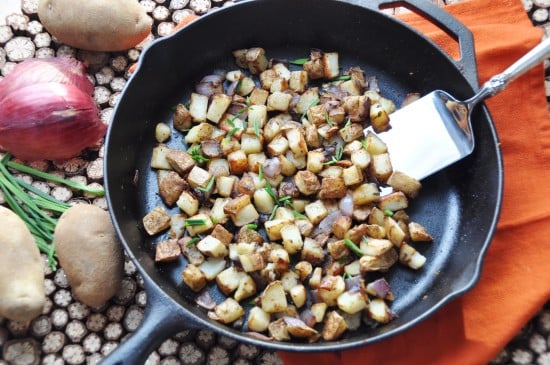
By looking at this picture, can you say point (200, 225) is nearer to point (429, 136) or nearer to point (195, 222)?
point (195, 222)

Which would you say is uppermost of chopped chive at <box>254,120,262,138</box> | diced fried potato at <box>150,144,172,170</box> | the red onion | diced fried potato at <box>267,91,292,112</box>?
the red onion

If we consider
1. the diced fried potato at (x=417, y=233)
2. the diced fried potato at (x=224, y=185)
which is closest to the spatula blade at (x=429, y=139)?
the diced fried potato at (x=417, y=233)

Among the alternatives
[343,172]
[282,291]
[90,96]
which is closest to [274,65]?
[343,172]

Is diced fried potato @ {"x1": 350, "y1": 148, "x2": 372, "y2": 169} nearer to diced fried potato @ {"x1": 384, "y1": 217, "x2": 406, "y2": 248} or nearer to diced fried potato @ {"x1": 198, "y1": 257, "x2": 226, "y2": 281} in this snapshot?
diced fried potato @ {"x1": 384, "y1": 217, "x2": 406, "y2": 248}

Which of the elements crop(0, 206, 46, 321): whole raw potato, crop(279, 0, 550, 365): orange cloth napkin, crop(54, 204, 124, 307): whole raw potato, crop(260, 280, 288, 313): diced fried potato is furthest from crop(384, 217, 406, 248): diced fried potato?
crop(0, 206, 46, 321): whole raw potato

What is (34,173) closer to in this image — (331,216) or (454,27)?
(331,216)

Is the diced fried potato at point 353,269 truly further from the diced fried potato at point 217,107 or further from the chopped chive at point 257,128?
the diced fried potato at point 217,107
